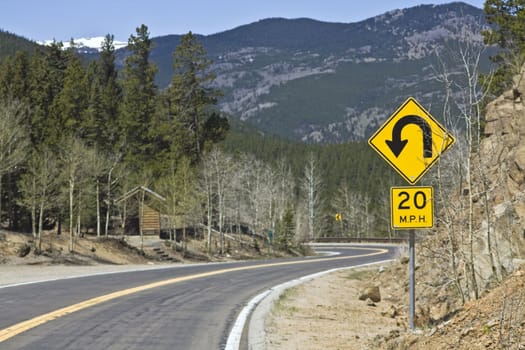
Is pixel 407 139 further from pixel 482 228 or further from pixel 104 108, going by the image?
pixel 104 108

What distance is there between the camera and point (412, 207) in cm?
890

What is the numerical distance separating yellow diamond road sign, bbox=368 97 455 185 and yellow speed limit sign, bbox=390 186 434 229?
0.29 m

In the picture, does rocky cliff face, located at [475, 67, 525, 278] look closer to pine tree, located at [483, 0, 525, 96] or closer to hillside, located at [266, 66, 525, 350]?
hillside, located at [266, 66, 525, 350]

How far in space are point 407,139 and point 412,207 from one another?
0.94 m

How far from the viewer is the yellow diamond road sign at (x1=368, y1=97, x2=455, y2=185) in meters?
9.09

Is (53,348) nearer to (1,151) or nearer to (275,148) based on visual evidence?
(1,151)

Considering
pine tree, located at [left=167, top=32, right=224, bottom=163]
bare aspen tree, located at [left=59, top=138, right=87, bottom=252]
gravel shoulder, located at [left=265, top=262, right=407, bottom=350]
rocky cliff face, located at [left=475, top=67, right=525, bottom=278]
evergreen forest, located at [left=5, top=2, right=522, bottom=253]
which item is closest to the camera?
gravel shoulder, located at [left=265, top=262, right=407, bottom=350]

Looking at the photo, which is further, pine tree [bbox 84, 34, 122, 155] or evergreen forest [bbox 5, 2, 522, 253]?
pine tree [bbox 84, 34, 122, 155]

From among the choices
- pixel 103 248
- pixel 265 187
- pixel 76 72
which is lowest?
pixel 103 248

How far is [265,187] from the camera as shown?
78.9 m

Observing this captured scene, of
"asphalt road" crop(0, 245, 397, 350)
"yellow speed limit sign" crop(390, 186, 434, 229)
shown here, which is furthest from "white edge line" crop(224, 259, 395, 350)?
"yellow speed limit sign" crop(390, 186, 434, 229)

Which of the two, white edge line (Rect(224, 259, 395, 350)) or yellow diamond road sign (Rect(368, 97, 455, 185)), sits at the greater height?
yellow diamond road sign (Rect(368, 97, 455, 185))

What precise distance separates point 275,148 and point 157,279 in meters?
153

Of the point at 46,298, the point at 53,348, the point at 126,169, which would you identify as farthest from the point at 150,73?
the point at 53,348
